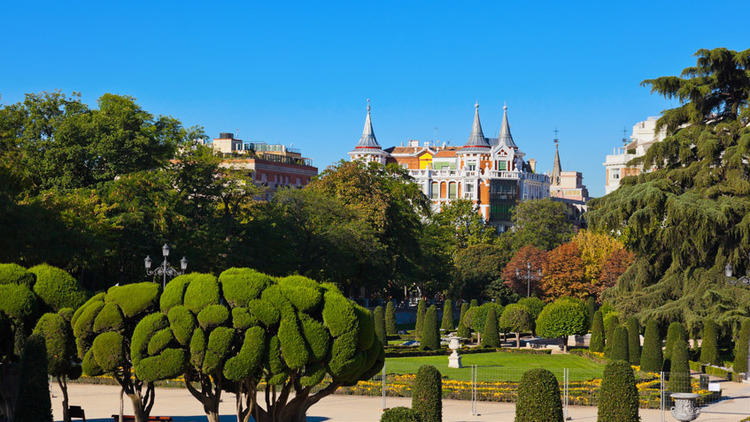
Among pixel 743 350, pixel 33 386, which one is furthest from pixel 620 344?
pixel 33 386

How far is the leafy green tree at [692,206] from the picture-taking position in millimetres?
39812

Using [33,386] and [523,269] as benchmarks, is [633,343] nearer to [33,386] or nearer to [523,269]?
[33,386]

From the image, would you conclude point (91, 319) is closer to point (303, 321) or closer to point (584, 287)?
point (303, 321)

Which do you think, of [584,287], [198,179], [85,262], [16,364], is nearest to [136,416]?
[16,364]

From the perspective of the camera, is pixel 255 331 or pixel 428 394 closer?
pixel 255 331

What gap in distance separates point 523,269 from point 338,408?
48.7m

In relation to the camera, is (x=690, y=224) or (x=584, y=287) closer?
(x=690, y=224)

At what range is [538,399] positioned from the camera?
2070cm

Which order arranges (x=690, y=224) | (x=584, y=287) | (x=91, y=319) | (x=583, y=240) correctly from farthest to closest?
(x=583, y=240) < (x=584, y=287) < (x=690, y=224) < (x=91, y=319)

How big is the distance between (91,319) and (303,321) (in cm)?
441

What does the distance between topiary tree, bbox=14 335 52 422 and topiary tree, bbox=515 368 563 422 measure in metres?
9.34

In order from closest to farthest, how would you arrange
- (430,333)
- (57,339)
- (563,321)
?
(57,339) < (430,333) < (563,321)

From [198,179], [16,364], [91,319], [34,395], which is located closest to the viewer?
[34,395]

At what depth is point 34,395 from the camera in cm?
1831
